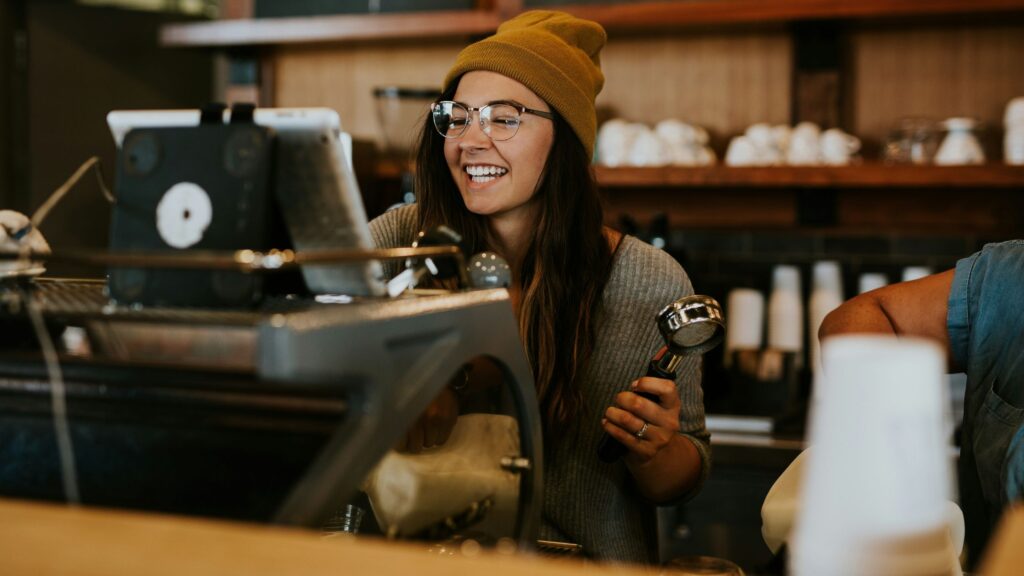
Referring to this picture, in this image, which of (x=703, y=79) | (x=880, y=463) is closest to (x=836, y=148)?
(x=703, y=79)

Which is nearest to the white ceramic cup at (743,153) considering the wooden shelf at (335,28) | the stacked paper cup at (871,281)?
the stacked paper cup at (871,281)

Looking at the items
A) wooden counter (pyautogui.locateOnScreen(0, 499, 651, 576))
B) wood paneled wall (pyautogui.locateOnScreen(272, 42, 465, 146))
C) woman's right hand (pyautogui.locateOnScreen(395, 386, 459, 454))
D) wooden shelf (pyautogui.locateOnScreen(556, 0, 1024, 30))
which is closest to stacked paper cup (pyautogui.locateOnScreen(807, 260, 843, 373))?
wooden shelf (pyautogui.locateOnScreen(556, 0, 1024, 30))

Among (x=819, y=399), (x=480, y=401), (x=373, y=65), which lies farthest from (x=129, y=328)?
(x=373, y=65)

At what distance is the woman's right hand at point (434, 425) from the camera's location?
88 centimetres

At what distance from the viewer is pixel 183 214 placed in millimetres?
994

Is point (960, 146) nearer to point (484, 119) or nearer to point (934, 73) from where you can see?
point (934, 73)

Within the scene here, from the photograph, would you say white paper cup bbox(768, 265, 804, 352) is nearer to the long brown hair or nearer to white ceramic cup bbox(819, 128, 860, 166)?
white ceramic cup bbox(819, 128, 860, 166)

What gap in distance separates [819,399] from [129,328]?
22.5 inches

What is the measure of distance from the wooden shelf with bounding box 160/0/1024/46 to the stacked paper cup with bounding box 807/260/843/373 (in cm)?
69

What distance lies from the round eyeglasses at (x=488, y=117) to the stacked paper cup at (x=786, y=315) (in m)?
1.29

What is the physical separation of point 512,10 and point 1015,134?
139cm

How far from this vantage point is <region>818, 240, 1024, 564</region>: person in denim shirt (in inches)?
55.4

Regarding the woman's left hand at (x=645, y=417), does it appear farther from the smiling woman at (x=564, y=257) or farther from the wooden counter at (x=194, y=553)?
the wooden counter at (x=194, y=553)

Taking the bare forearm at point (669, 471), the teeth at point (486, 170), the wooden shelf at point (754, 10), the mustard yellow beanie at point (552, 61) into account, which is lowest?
the bare forearm at point (669, 471)
